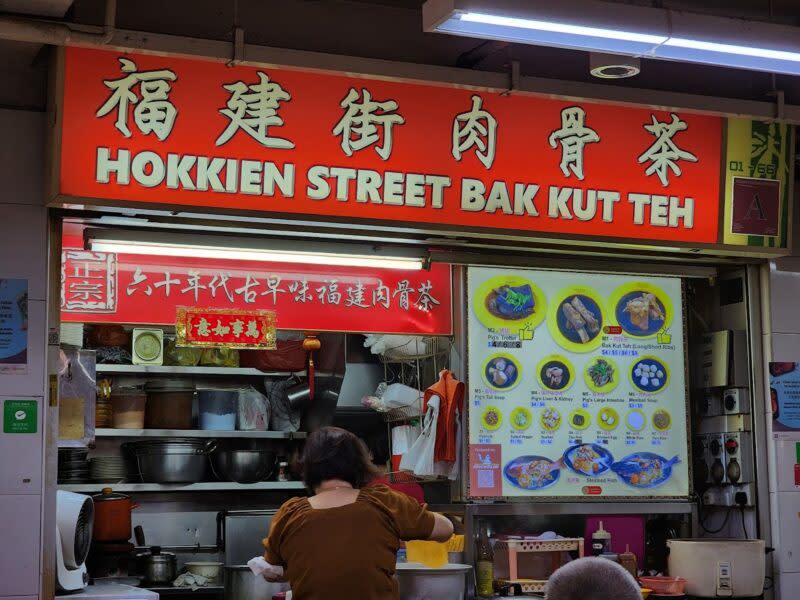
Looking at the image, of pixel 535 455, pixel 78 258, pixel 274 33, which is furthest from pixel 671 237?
pixel 78 258

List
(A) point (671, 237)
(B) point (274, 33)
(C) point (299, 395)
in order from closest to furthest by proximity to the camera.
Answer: (B) point (274, 33) → (A) point (671, 237) → (C) point (299, 395)

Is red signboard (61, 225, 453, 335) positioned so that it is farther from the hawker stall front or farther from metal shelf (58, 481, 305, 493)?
metal shelf (58, 481, 305, 493)

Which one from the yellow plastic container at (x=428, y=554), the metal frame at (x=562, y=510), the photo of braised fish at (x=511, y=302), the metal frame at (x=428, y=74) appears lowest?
the yellow plastic container at (x=428, y=554)

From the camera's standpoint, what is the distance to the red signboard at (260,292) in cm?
Result: 685

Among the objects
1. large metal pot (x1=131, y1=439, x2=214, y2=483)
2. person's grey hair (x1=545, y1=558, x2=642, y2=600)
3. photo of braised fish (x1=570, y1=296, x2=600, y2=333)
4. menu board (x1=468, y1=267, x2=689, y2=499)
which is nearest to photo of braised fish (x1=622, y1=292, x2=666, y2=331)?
menu board (x1=468, y1=267, x2=689, y2=499)

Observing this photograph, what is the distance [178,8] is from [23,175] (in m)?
1.16

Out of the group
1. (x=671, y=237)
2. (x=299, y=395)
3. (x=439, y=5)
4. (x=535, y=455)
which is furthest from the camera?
(x=299, y=395)

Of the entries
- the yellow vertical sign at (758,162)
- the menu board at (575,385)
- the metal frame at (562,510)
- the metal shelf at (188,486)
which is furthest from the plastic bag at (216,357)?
the yellow vertical sign at (758,162)

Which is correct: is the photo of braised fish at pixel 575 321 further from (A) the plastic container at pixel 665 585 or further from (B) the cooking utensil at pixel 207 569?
(B) the cooking utensil at pixel 207 569

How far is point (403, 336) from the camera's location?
25.6ft

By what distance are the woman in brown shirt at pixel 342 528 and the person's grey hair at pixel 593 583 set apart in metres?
1.76

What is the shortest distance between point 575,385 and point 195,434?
2.79 m

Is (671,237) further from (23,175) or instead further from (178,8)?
(23,175)

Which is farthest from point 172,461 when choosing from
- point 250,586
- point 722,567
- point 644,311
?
point 722,567
